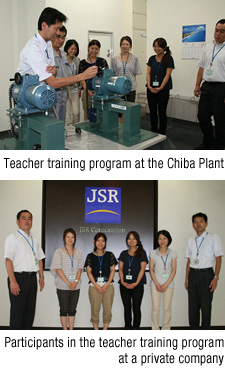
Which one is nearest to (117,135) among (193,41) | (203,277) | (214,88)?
(214,88)

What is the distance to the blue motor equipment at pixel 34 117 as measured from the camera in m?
2.70

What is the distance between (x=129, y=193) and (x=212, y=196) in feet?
3.21

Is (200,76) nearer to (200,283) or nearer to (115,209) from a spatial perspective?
(115,209)

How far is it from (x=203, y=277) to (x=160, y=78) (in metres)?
2.73

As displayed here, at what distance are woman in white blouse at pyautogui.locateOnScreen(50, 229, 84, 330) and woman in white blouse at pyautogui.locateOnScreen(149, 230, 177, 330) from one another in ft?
2.47

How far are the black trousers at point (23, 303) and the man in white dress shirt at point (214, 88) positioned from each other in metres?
2.61

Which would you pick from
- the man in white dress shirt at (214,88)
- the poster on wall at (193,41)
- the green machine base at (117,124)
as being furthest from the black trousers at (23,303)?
the poster on wall at (193,41)

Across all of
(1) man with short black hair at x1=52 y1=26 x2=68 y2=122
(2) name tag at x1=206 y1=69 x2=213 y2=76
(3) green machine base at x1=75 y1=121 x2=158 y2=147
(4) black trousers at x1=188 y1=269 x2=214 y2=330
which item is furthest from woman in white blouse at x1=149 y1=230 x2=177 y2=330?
(2) name tag at x1=206 y1=69 x2=213 y2=76

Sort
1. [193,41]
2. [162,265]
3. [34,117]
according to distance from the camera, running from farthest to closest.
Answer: [193,41]
[162,265]
[34,117]

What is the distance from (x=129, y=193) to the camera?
404 cm

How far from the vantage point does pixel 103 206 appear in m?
4.04

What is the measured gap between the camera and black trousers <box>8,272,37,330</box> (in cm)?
317

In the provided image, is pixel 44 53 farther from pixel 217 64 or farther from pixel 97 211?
pixel 217 64

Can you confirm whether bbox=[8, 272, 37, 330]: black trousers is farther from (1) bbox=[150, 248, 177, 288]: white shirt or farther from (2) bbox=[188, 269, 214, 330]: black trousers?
(2) bbox=[188, 269, 214, 330]: black trousers
